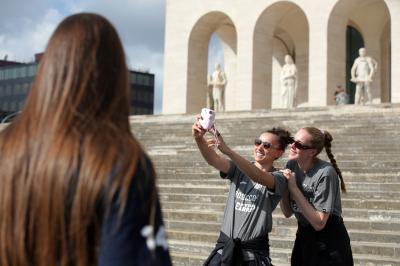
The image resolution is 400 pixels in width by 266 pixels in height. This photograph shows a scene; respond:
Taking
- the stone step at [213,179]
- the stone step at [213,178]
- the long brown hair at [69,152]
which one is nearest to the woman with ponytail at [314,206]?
the long brown hair at [69,152]

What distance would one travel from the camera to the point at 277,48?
29875 millimetres

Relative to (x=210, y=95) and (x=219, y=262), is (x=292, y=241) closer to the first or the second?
(x=219, y=262)

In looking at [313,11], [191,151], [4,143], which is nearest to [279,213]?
[191,151]

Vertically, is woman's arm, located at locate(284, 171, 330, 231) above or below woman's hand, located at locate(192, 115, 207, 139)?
below

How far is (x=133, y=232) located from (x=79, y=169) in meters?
0.19

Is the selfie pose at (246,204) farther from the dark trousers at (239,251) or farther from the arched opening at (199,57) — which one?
the arched opening at (199,57)

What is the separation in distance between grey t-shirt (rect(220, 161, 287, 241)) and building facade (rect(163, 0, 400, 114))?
1950cm

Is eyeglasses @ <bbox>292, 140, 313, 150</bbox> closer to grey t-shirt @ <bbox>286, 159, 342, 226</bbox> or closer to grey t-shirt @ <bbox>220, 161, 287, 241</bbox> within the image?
grey t-shirt @ <bbox>286, 159, 342, 226</bbox>

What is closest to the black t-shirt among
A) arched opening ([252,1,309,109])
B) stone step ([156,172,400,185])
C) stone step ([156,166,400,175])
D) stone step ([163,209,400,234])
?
stone step ([163,209,400,234])

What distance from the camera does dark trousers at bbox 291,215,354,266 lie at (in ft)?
11.2

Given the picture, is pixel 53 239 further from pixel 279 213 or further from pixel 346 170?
pixel 346 170

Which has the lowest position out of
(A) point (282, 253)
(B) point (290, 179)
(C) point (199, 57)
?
(A) point (282, 253)

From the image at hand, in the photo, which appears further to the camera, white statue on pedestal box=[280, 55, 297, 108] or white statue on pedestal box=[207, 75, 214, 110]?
white statue on pedestal box=[207, 75, 214, 110]

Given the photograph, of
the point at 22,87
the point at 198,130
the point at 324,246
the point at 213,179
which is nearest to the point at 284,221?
the point at 213,179
